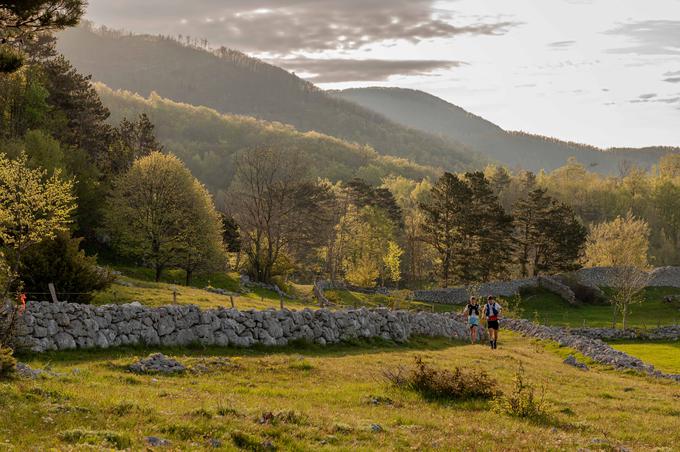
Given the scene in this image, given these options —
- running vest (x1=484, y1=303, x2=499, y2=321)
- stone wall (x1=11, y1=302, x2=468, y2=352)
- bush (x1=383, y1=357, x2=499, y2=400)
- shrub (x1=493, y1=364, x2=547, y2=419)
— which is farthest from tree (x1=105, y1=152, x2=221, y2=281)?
shrub (x1=493, y1=364, x2=547, y2=419)

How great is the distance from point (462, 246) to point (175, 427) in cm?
7356

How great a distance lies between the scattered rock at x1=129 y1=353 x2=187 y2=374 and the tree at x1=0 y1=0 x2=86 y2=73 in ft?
36.2

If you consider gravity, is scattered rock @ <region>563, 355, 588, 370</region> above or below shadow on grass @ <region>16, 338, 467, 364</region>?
below

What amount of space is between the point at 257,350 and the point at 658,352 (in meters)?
34.2

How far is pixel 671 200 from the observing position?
440 feet

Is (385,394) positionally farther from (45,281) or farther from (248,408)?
(45,281)

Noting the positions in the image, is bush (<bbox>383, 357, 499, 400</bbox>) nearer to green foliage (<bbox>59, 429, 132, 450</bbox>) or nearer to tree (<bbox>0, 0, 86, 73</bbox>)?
green foliage (<bbox>59, 429, 132, 450</bbox>)

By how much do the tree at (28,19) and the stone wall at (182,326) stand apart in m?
9.19

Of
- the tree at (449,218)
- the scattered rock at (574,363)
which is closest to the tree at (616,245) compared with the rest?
the tree at (449,218)

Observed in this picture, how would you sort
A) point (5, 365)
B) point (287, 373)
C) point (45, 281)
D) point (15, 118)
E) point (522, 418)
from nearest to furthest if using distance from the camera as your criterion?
point (5, 365) → point (522, 418) → point (287, 373) → point (45, 281) → point (15, 118)

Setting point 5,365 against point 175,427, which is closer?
point 175,427

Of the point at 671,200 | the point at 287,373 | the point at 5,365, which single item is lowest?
the point at 287,373

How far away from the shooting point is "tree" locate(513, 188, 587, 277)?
3339 inches

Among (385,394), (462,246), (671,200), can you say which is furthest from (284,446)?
(671,200)
